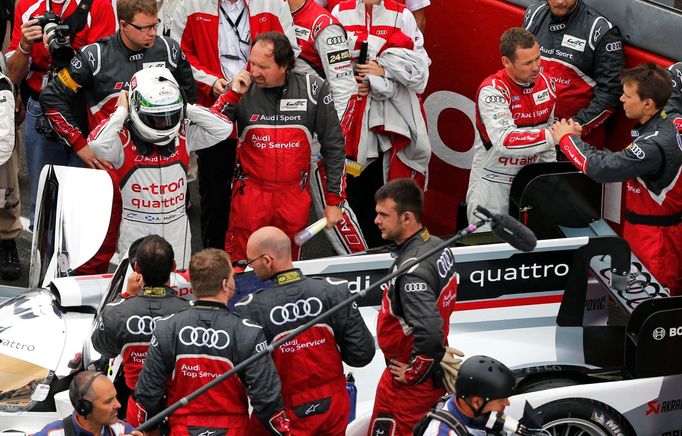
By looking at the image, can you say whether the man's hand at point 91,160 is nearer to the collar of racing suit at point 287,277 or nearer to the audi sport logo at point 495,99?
the collar of racing suit at point 287,277

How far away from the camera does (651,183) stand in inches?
279

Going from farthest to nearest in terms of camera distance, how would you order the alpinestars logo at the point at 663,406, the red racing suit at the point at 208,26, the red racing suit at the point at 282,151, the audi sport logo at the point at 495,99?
the red racing suit at the point at 208,26 → the audi sport logo at the point at 495,99 → the red racing suit at the point at 282,151 → the alpinestars logo at the point at 663,406

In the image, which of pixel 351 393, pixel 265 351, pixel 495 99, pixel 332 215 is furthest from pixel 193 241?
pixel 265 351

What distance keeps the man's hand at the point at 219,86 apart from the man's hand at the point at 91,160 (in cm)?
101

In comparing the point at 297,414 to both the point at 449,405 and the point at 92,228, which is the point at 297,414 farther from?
the point at 92,228

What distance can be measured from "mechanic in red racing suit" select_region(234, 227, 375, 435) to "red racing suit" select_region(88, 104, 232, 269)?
173 centimetres

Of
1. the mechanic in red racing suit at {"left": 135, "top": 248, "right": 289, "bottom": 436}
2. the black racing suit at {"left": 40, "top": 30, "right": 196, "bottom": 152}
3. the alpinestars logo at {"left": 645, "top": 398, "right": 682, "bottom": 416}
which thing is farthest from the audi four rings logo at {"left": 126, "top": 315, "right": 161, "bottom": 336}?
the alpinestars logo at {"left": 645, "top": 398, "right": 682, "bottom": 416}

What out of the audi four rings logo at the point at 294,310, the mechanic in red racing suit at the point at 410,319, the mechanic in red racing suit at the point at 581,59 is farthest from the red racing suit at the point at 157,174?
the mechanic in red racing suit at the point at 581,59

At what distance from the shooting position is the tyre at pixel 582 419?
19.9ft

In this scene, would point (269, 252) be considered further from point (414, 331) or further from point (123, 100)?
point (123, 100)

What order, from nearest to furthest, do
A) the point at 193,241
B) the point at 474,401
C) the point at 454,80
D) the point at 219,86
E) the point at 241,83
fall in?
the point at 474,401, the point at 241,83, the point at 219,86, the point at 193,241, the point at 454,80

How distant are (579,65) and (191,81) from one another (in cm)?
267

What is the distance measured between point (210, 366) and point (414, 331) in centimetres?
99

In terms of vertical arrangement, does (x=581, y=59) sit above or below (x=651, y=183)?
above
